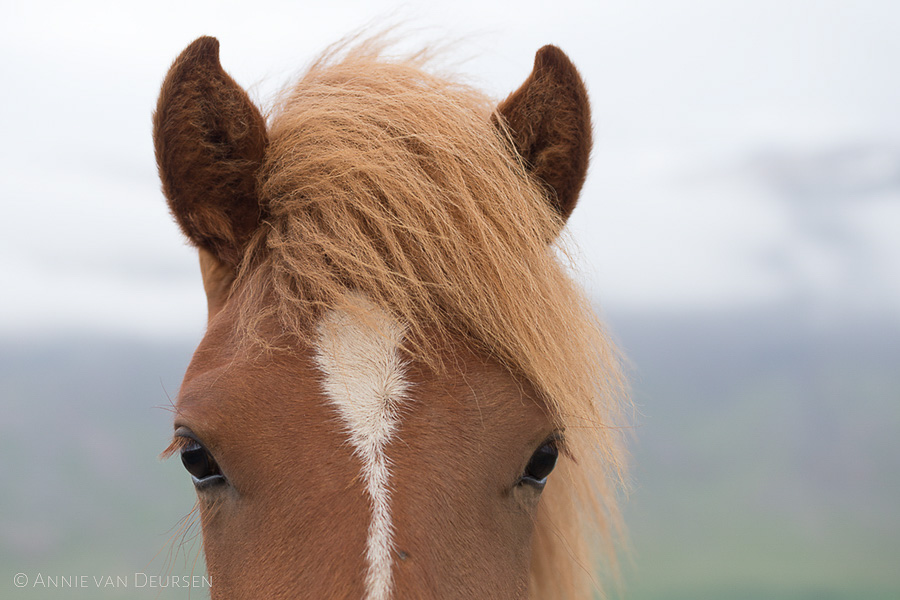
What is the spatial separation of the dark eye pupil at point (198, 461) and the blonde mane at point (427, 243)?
13.0 inches

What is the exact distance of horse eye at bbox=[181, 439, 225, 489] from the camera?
5.47 feet

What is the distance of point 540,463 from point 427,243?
67 centimetres

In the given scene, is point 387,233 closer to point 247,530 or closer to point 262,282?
point 262,282

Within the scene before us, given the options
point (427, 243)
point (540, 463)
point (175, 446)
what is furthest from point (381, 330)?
point (175, 446)

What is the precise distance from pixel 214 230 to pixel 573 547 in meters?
1.91

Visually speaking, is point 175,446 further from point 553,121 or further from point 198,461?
point 553,121

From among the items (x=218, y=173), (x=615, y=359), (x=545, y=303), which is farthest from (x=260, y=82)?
(x=615, y=359)

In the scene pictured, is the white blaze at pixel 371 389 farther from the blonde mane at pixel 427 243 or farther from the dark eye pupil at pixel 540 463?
the dark eye pupil at pixel 540 463

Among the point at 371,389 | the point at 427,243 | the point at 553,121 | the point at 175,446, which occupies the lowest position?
the point at 175,446

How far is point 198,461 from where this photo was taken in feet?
5.50

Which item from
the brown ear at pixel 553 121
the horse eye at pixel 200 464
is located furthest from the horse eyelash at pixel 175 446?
the brown ear at pixel 553 121

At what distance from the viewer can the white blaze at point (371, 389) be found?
4.46 ft

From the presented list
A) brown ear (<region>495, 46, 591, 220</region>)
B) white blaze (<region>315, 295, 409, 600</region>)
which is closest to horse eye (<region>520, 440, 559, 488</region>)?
white blaze (<region>315, 295, 409, 600</region>)

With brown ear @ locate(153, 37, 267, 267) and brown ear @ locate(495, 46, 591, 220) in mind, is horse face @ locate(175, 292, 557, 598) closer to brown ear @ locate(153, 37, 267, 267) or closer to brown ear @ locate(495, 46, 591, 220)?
brown ear @ locate(153, 37, 267, 267)
